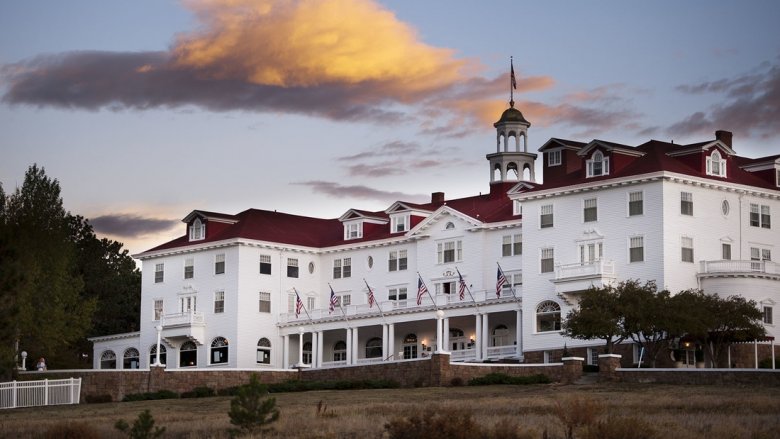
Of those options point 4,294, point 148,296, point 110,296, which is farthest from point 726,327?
point 110,296

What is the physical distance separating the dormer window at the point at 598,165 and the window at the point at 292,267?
24389mm

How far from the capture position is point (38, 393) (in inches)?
3022

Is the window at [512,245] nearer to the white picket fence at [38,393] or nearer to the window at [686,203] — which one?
the window at [686,203]

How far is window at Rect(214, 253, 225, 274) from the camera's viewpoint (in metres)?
99.5

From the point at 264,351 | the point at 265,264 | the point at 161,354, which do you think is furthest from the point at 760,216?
the point at 161,354

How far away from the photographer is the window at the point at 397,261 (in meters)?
97.3

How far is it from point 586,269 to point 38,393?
27.7m

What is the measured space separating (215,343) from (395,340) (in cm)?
1122

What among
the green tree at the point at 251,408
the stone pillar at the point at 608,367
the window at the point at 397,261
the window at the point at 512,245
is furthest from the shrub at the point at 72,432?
the window at the point at 397,261

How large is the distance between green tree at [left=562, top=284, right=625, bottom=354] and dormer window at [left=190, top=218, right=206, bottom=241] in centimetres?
3272

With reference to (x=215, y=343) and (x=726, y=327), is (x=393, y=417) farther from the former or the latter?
(x=215, y=343)

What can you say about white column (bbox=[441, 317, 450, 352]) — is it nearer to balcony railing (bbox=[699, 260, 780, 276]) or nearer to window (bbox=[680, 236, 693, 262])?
window (bbox=[680, 236, 693, 262])

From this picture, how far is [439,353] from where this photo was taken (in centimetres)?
7281

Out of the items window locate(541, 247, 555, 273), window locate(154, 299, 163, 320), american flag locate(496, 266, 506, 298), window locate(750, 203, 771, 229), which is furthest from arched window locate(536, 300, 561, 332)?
window locate(154, 299, 163, 320)
